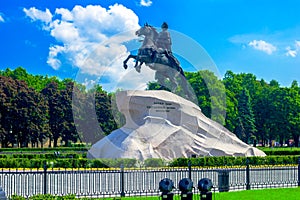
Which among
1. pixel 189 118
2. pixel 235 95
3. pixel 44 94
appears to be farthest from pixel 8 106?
pixel 189 118

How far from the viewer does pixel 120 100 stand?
2348 centimetres

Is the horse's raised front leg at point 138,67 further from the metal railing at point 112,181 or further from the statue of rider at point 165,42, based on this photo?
the metal railing at point 112,181

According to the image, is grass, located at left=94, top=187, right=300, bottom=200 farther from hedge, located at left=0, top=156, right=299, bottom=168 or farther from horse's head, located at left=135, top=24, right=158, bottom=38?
horse's head, located at left=135, top=24, right=158, bottom=38

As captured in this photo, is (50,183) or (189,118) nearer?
(50,183)

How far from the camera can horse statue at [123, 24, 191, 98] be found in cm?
2484

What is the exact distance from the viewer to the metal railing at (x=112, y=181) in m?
14.6

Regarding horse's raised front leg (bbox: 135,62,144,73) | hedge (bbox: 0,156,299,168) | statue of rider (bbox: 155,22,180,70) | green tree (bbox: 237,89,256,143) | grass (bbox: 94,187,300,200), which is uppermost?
statue of rider (bbox: 155,22,180,70)

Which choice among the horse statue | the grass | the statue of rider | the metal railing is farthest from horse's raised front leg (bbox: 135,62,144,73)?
the grass

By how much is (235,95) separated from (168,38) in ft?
93.4

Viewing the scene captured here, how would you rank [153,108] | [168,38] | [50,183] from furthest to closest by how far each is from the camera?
[168,38]
[153,108]
[50,183]

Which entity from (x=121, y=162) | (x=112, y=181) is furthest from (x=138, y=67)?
(x=112, y=181)

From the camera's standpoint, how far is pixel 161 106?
23.3m

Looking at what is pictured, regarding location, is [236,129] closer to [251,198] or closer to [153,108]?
[153,108]

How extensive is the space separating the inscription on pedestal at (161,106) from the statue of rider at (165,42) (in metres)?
3.40
